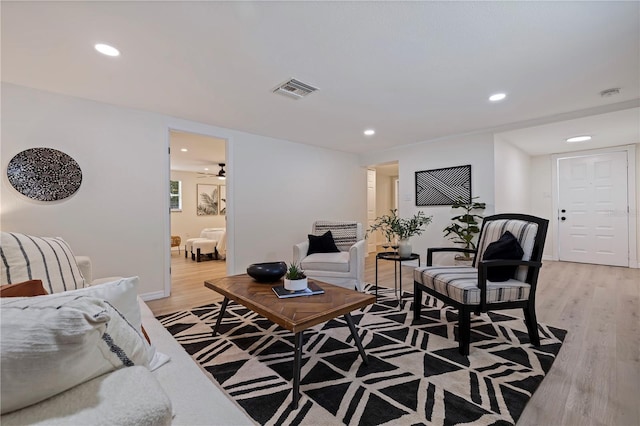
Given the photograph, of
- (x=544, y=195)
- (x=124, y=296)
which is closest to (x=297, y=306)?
(x=124, y=296)

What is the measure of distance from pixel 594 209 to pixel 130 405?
7067 mm

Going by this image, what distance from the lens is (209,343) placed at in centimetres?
213

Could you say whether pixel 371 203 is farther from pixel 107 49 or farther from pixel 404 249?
pixel 107 49

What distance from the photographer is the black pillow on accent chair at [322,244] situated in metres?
3.77

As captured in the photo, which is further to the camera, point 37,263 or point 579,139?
point 579,139

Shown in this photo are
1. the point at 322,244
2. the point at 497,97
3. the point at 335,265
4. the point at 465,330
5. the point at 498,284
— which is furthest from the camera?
the point at 322,244

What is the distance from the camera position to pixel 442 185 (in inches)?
181

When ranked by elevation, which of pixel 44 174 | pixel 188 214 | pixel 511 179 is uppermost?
pixel 511 179

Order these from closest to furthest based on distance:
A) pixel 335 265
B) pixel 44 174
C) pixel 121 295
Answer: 1. pixel 121 295
2. pixel 44 174
3. pixel 335 265

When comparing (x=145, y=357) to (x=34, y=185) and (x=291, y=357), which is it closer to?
(x=291, y=357)

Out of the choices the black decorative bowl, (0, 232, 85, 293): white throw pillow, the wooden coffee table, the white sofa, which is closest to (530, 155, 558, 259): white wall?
the wooden coffee table

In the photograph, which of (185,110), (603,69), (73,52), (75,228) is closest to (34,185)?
(75,228)

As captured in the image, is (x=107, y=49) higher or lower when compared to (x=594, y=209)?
higher

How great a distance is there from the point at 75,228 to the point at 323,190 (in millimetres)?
3624
